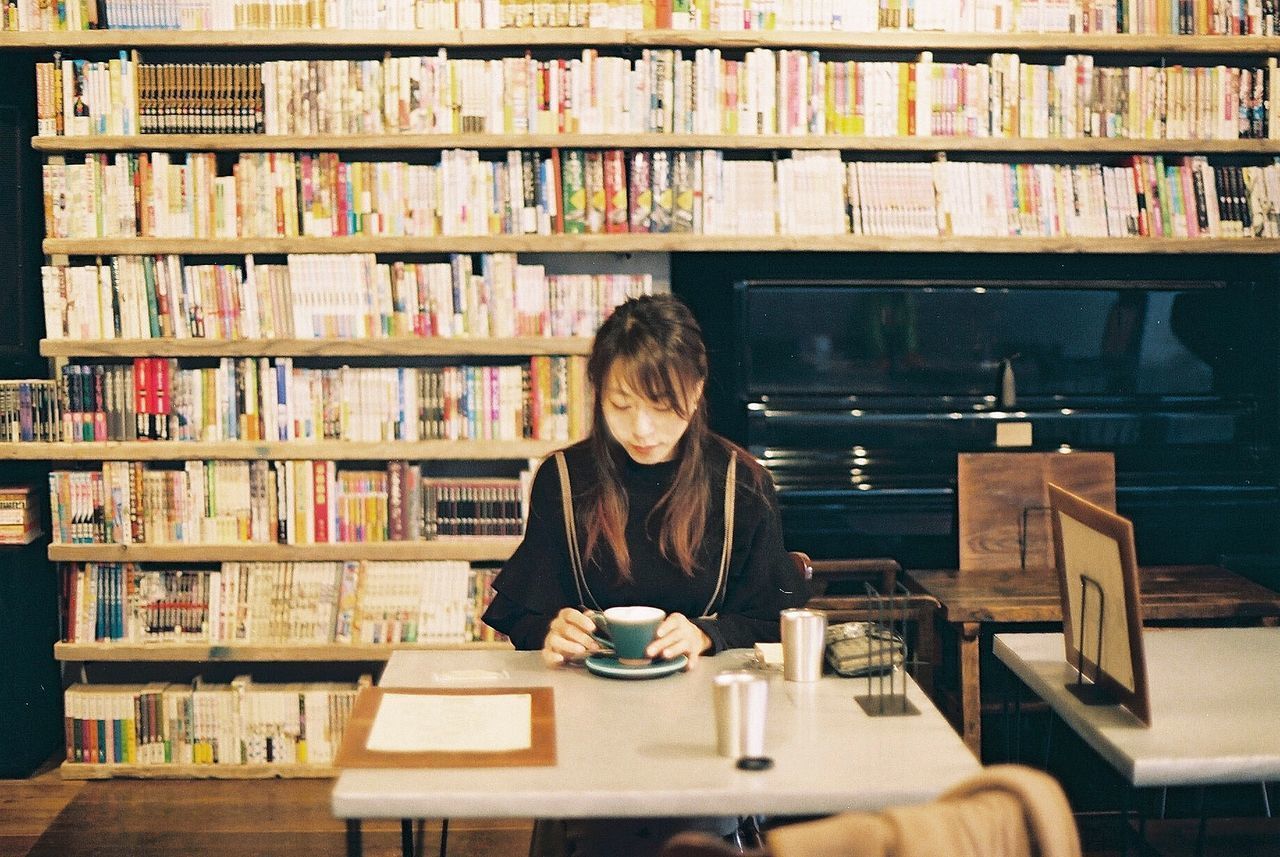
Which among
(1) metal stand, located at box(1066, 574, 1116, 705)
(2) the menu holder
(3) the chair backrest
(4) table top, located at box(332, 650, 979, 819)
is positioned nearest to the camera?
(4) table top, located at box(332, 650, 979, 819)

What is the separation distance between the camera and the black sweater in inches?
91.8

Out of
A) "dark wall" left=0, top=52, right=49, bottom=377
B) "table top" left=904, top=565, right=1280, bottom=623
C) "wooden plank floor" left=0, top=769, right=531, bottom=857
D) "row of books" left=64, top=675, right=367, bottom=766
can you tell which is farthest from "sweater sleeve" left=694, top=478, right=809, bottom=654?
"dark wall" left=0, top=52, right=49, bottom=377

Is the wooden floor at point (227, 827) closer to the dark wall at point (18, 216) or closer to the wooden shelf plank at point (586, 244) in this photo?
the dark wall at point (18, 216)

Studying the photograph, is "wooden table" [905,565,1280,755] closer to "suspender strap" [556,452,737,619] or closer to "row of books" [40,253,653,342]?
"suspender strap" [556,452,737,619]

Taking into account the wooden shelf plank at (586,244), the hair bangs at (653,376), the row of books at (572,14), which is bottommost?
the hair bangs at (653,376)

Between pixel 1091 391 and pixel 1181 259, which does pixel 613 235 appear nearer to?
pixel 1091 391

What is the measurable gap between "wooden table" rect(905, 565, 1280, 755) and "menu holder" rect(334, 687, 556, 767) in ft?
5.29

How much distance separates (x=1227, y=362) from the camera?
3.81m

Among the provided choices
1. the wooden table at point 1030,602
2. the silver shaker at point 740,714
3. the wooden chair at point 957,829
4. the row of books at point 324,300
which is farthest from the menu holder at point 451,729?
the row of books at point 324,300

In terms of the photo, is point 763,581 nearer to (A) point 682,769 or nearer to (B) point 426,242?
(A) point 682,769

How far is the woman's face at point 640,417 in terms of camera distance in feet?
7.38

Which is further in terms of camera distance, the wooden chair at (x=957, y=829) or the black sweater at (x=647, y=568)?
the black sweater at (x=647, y=568)

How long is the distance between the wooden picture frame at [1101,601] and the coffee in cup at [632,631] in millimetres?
656

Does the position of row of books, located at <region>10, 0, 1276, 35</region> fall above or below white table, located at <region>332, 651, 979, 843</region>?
above
